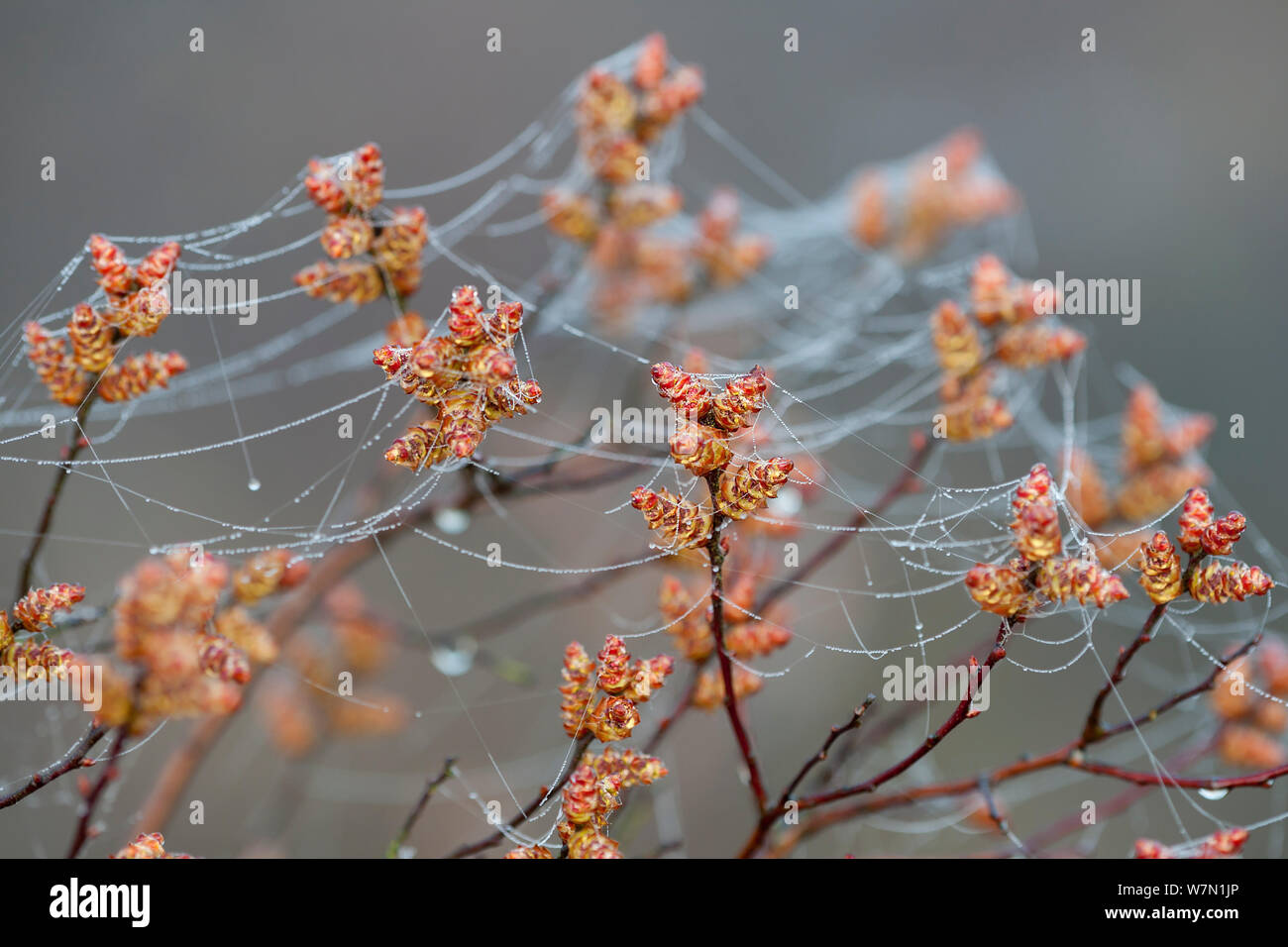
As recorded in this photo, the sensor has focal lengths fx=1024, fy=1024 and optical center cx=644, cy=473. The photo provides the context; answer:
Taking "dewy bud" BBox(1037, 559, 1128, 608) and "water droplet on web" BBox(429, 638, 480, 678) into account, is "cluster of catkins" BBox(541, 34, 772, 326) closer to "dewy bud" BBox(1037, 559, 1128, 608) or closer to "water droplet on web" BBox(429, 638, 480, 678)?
"water droplet on web" BBox(429, 638, 480, 678)

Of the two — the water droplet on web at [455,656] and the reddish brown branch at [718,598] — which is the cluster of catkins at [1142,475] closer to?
the reddish brown branch at [718,598]

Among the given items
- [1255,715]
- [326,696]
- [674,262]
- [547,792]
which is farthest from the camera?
[326,696]

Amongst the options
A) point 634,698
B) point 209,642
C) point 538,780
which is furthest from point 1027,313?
point 538,780

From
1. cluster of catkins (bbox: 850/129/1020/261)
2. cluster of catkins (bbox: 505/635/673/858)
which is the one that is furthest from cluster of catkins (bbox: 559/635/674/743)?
cluster of catkins (bbox: 850/129/1020/261)

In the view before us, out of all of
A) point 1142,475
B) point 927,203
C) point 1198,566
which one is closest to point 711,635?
point 1198,566

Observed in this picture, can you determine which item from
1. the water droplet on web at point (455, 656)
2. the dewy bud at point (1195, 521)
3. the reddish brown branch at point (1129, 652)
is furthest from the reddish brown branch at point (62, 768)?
the dewy bud at point (1195, 521)

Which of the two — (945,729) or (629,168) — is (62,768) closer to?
(945,729)
